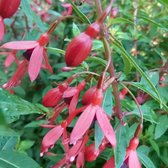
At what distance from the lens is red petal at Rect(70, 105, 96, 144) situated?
0.79m

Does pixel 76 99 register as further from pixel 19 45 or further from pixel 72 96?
pixel 19 45

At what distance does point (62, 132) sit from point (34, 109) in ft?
0.40

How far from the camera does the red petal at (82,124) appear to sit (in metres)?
0.79

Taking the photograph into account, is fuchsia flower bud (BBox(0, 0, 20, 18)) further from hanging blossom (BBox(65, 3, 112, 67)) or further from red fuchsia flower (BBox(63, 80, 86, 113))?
red fuchsia flower (BBox(63, 80, 86, 113))

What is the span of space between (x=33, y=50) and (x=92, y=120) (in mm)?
199

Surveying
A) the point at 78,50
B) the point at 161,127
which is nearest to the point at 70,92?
the point at 78,50

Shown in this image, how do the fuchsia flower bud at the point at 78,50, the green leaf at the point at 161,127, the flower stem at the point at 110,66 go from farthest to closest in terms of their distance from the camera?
the green leaf at the point at 161,127
the flower stem at the point at 110,66
the fuchsia flower bud at the point at 78,50

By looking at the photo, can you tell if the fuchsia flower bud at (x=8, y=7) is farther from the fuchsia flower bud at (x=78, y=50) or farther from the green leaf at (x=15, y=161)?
the green leaf at (x=15, y=161)

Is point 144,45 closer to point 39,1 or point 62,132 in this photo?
point 39,1

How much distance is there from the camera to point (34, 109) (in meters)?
0.89

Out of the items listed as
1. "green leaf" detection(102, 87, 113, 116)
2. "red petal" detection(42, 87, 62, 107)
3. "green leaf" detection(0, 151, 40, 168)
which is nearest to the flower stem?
"green leaf" detection(102, 87, 113, 116)

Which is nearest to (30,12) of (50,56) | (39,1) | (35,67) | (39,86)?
(35,67)

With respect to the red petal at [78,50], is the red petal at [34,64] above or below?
below

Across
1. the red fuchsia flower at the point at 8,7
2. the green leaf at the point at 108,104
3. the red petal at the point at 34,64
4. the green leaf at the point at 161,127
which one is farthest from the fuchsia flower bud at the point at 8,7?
the green leaf at the point at 161,127
